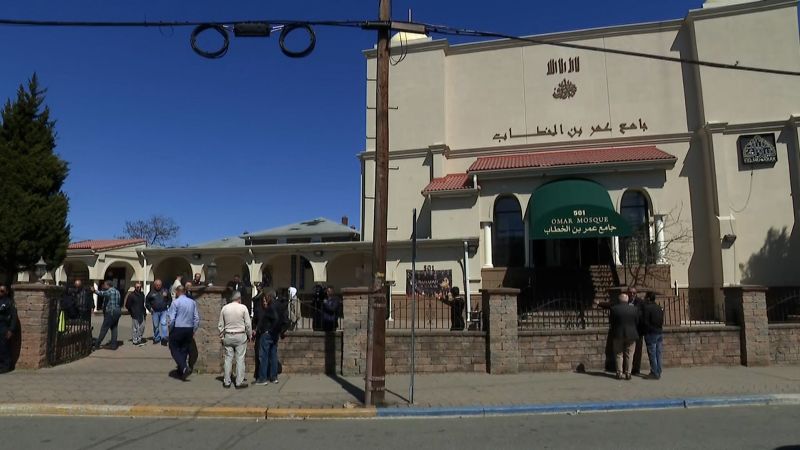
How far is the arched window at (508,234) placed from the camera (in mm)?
22016

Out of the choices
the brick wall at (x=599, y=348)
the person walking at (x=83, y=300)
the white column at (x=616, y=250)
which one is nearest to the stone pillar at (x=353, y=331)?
the brick wall at (x=599, y=348)

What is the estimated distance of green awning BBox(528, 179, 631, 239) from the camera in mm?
18422

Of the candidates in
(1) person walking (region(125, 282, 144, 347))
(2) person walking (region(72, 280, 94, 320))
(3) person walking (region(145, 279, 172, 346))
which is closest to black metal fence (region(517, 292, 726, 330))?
(3) person walking (region(145, 279, 172, 346))

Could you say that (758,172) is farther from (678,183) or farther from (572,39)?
(572,39)

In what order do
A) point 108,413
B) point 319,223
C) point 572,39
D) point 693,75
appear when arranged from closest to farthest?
point 108,413 → point 693,75 → point 572,39 → point 319,223

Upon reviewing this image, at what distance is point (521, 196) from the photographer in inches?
857

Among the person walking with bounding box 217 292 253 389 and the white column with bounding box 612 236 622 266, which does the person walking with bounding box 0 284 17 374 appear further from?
the white column with bounding box 612 236 622 266

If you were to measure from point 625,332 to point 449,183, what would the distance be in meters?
13.3

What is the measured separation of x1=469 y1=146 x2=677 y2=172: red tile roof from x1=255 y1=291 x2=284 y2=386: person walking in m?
13.6

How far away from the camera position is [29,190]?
19.0m

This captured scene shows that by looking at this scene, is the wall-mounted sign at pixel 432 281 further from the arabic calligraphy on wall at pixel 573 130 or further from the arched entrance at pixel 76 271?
the arched entrance at pixel 76 271

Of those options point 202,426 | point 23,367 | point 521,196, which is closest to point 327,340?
point 202,426

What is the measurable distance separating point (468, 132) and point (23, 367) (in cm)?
1908

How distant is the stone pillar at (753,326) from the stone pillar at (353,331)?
26.9ft
